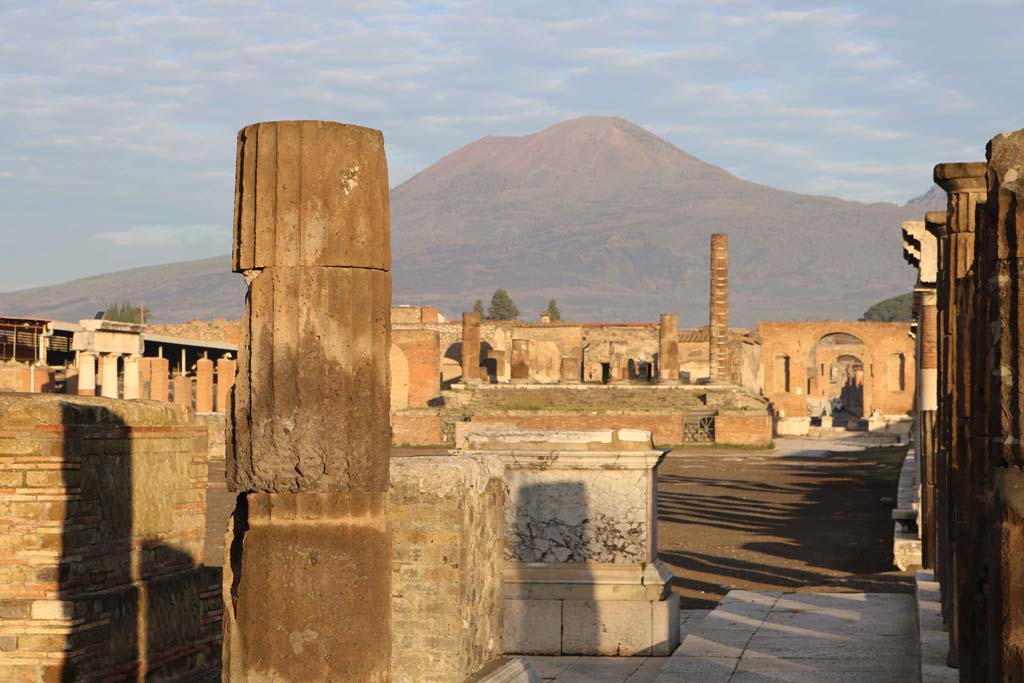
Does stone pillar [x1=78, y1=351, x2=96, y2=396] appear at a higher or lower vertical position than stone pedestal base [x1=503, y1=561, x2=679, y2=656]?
higher

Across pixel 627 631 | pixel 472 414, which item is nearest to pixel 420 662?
pixel 627 631

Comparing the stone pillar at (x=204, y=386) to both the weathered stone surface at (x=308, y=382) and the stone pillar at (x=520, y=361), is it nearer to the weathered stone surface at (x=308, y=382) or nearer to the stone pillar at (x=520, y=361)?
the stone pillar at (x=520, y=361)

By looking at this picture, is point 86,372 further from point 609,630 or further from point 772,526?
point 609,630

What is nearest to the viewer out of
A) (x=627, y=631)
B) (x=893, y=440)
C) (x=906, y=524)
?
(x=627, y=631)

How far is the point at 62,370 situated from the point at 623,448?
36.1 meters

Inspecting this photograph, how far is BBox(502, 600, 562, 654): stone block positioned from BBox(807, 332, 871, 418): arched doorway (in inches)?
2270

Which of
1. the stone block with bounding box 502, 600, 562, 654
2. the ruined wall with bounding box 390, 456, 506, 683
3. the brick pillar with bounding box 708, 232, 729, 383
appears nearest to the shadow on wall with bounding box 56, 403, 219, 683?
the ruined wall with bounding box 390, 456, 506, 683

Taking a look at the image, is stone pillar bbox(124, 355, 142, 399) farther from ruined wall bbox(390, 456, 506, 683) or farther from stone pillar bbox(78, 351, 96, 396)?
ruined wall bbox(390, 456, 506, 683)

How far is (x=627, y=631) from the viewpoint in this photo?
870 cm

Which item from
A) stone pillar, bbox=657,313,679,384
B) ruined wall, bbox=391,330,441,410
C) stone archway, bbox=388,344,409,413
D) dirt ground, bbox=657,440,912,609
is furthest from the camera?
stone archway, bbox=388,344,409,413

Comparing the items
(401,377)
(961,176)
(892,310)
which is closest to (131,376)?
(401,377)

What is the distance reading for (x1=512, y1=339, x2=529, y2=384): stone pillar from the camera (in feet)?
159

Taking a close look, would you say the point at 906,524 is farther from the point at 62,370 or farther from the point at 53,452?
the point at 62,370

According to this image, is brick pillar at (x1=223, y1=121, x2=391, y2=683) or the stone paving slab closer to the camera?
brick pillar at (x1=223, y1=121, x2=391, y2=683)
